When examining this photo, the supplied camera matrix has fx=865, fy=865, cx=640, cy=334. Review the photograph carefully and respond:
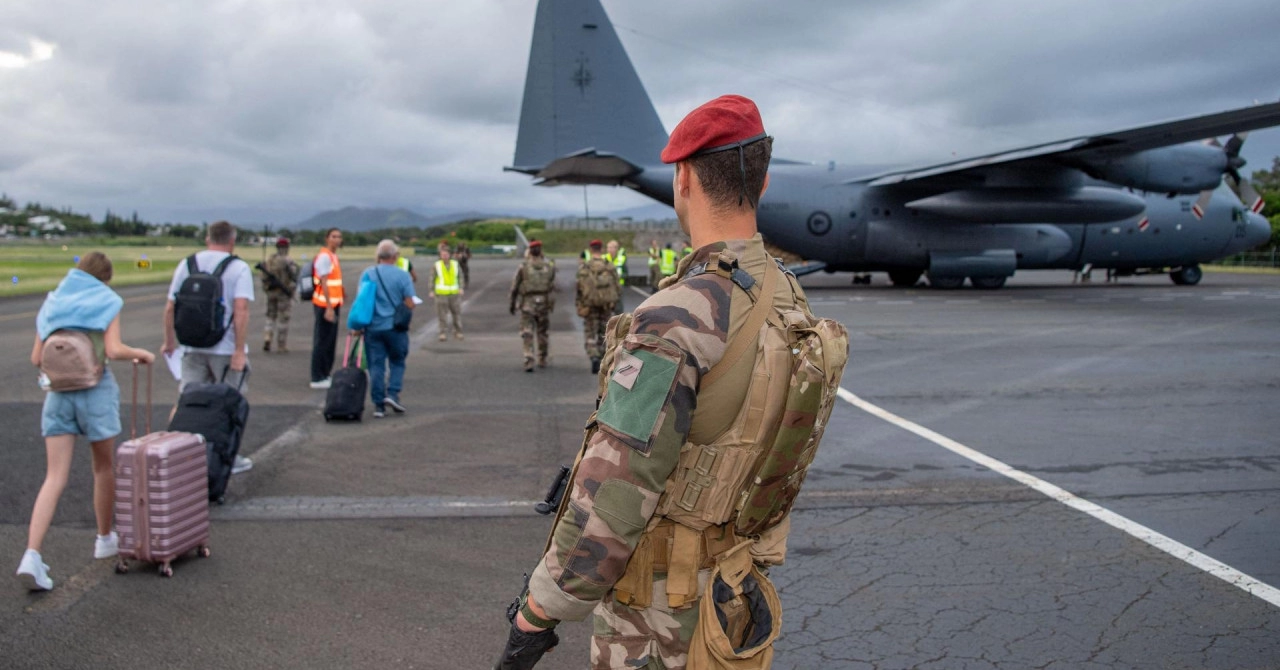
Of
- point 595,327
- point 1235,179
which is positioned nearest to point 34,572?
point 595,327

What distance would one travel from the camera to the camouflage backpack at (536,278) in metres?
11.7

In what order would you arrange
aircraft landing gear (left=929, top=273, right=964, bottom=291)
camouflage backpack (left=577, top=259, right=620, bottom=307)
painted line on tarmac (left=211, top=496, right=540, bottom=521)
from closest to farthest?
1. painted line on tarmac (left=211, top=496, right=540, bottom=521)
2. camouflage backpack (left=577, top=259, right=620, bottom=307)
3. aircraft landing gear (left=929, top=273, right=964, bottom=291)

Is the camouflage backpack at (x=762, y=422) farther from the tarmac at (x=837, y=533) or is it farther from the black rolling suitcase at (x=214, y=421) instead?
the black rolling suitcase at (x=214, y=421)

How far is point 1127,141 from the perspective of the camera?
19.0 metres

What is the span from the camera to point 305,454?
740 centimetres

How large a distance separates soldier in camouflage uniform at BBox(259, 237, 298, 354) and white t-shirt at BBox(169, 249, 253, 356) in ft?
24.3

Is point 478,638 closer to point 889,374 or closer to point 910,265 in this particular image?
point 889,374

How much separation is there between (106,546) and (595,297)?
7.42m


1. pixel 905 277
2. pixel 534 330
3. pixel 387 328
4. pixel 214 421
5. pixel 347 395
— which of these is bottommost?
pixel 347 395

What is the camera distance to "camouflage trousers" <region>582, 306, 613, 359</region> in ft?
39.0

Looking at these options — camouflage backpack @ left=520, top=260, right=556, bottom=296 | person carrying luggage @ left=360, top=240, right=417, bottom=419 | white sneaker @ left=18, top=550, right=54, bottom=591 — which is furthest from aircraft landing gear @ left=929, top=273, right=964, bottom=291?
white sneaker @ left=18, top=550, right=54, bottom=591

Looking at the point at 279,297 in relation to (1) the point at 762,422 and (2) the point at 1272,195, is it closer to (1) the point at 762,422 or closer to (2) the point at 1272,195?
(1) the point at 762,422

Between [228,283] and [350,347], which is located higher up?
[228,283]

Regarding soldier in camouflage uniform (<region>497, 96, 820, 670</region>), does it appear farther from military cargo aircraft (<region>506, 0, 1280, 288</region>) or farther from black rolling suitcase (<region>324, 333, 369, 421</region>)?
military cargo aircraft (<region>506, 0, 1280, 288</region>)
